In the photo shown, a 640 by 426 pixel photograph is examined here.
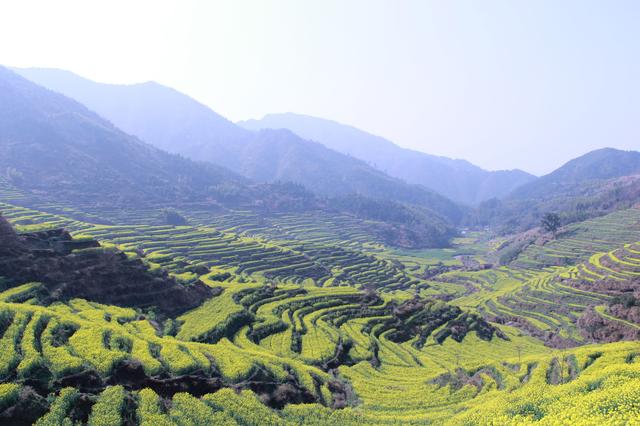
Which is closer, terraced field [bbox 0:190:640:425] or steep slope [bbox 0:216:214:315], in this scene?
terraced field [bbox 0:190:640:425]

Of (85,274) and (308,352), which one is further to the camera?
(85,274)

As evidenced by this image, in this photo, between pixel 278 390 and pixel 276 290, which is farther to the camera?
pixel 276 290

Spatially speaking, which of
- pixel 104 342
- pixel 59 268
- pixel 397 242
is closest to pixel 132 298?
pixel 59 268

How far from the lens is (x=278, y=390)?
89.4 feet

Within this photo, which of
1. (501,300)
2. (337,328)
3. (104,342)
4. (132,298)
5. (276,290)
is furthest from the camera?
(501,300)

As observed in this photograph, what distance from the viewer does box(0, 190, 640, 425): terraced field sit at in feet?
71.4

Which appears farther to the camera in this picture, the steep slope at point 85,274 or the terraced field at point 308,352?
the steep slope at point 85,274

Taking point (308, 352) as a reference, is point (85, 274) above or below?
above

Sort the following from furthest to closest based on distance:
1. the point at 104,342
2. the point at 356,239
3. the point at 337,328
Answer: the point at 356,239 → the point at 337,328 → the point at 104,342

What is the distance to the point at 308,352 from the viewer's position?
39.0m

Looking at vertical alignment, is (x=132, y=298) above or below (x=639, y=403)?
below

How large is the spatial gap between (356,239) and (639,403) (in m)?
150

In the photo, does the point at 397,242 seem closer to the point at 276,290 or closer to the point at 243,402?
the point at 276,290

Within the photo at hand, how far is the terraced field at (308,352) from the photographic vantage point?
71.4 feet
